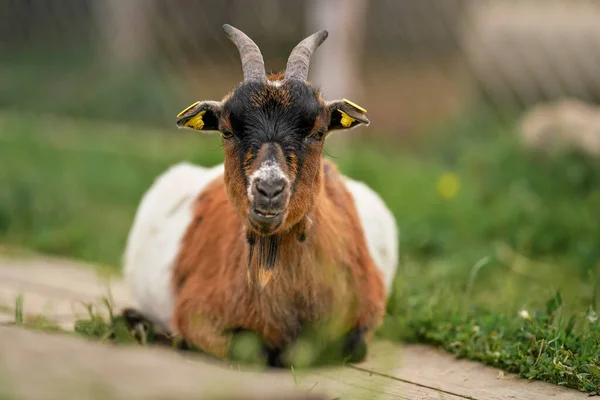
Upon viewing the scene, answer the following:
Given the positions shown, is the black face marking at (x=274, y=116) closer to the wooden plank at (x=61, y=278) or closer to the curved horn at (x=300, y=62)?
the curved horn at (x=300, y=62)

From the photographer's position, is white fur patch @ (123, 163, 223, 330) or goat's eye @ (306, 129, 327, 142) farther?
white fur patch @ (123, 163, 223, 330)

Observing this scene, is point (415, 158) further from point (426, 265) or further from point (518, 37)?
point (426, 265)

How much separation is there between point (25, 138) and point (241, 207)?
20.7ft

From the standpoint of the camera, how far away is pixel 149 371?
8.70 feet

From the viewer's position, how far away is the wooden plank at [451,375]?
4.16m

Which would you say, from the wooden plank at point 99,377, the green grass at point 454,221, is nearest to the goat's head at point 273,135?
the green grass at point 454,221

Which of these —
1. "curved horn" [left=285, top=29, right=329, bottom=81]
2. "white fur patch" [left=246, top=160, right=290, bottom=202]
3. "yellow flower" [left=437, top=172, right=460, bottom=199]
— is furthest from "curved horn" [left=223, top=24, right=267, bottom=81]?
"yellow flower" [left=437, top=172, right=460, bottom=199]

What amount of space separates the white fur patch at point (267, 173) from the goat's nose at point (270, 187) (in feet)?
0.05

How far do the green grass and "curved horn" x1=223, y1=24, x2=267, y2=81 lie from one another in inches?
63.2

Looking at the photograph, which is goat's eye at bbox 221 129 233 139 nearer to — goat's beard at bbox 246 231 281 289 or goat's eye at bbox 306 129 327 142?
goat's eye at bbox 306 129 327 142

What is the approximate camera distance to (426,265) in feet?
22.2

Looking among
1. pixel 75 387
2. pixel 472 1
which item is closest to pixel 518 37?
pixel 472 1

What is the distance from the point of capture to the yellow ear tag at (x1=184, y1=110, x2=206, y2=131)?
454 centimetres

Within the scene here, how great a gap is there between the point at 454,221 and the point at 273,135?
3465 mm
